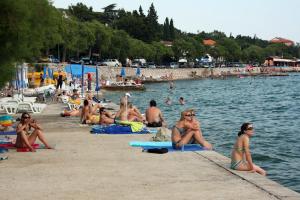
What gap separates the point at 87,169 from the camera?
34.2 ft

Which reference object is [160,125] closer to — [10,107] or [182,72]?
[10,107]

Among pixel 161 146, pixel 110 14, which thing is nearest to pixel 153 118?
pixel 161 146

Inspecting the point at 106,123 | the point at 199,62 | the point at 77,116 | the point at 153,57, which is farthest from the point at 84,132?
the point at 199,62

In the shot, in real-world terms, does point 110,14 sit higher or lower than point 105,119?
higher

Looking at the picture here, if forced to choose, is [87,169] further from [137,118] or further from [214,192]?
[137,118]

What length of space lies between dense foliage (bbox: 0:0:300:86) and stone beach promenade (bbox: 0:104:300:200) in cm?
374

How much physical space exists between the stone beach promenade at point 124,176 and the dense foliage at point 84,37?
374cm

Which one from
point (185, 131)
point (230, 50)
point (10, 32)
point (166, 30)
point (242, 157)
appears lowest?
point (242, 157)

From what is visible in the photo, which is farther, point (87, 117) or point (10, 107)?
point (10, 107)

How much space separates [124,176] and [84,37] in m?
84.4

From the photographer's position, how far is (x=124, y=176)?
31.9 feet

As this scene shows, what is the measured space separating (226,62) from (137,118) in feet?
542

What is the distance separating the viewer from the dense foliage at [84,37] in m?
14.7

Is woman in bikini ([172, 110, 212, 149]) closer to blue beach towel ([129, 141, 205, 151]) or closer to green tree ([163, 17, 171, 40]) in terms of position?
blue beach towel ([129, 141, 205, 151])
